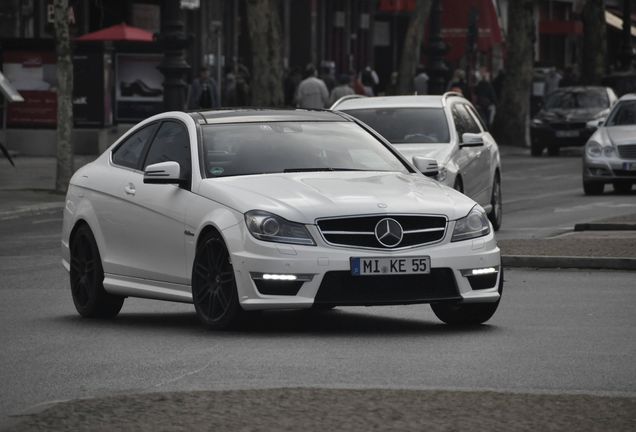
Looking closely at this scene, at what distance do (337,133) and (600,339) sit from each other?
253 centimetres

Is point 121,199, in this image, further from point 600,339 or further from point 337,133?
point 600,339

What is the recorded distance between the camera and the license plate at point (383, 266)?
433 inches

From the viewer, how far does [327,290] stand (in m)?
11.0

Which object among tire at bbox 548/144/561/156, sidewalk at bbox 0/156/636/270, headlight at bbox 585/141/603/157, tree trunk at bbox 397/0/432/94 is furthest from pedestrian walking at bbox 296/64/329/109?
sidewalk at bbox 0/156/636/270

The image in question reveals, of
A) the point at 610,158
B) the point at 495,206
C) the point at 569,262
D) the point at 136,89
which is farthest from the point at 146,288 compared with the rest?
the point at 136,89

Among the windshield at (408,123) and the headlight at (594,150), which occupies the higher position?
the windshield at (408,123)

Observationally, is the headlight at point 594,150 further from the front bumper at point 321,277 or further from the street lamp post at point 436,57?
the front bumper at point 321,277

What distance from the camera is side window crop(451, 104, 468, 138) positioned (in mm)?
20906

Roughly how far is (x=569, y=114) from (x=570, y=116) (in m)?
0.11

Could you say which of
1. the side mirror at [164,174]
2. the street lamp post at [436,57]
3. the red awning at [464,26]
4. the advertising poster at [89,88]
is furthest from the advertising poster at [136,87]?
the side mirror at [164,174]

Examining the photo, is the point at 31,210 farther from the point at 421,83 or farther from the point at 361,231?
the point at 421,83

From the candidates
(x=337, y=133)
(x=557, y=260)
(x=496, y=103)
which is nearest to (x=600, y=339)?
(x=337, y=133)

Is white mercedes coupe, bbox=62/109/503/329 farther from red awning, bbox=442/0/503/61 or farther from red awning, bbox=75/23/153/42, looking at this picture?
red awning, bbox=442/0/503/61

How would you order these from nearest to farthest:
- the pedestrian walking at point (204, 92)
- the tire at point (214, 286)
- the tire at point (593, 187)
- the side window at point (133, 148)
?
the tire at point (214, 286)
the side window at point (133, 148)
the tire at point (593, 187)
the pedestrian walking at point (204, 92)
